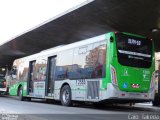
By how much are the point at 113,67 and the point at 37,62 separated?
9.32 m

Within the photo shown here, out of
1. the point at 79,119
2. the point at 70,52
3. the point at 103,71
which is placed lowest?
the point at 79,119

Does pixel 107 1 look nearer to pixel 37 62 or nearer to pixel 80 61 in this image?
pixel 80 61

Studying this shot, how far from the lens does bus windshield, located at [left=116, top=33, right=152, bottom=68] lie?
1591cm

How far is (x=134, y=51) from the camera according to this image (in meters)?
16.2

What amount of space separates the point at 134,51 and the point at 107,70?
1.67 meters

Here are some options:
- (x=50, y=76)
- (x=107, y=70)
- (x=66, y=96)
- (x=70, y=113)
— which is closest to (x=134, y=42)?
(x=107, y=70)

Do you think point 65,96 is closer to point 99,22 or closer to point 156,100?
point 99,22

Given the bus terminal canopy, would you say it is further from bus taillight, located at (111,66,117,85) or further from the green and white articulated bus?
bus taillight, located at (111,66,117,85)

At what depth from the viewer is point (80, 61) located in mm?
17938

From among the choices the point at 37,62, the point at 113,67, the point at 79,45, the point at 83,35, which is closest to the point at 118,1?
the point at 79,45

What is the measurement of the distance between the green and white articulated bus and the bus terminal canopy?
7.54ft

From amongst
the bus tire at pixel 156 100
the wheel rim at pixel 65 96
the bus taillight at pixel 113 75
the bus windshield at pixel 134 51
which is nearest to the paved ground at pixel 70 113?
the bus taillight at pixel 113 75

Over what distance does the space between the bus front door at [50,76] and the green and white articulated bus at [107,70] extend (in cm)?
64

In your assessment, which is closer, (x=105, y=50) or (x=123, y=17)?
(x=105, y=50)
